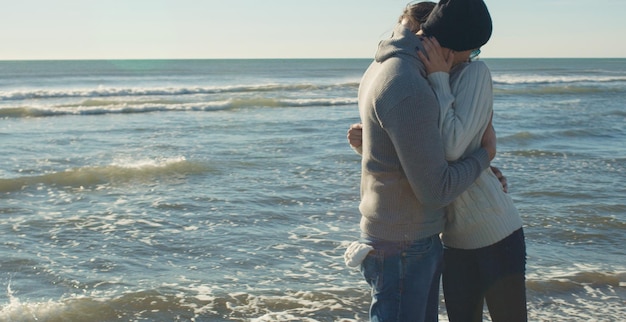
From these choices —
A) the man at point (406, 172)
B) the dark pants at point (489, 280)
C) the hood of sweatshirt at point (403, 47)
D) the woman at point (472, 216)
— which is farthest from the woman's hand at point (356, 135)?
the dark pants at point (489, 280)

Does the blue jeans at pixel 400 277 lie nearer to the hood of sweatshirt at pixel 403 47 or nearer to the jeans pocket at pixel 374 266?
the jeans pocket at pixel 374 266

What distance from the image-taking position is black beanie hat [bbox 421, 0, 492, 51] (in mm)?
2578

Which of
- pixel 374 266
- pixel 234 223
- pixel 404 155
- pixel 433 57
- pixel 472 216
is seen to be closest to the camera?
pixel 404 155

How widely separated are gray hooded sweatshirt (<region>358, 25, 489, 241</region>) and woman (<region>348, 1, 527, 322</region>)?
0.30 ft

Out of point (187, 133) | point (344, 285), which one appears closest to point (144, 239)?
point (344, 285)

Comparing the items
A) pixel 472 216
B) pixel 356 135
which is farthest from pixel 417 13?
pixel 472 216

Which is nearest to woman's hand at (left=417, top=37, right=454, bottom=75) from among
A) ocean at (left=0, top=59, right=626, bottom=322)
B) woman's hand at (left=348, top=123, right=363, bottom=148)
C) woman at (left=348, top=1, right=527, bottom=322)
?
woman at (left=348, top=1, right=527, bottom=322)

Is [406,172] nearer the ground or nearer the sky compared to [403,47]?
Result: nearer the ground

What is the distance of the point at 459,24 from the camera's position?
260 cm

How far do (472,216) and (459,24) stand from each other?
0.78 meters

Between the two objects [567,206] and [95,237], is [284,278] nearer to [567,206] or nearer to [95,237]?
[95,237]

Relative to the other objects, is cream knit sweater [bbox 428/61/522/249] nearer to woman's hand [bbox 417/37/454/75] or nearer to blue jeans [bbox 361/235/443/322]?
woman's hand [bbox 417/37/454/75]

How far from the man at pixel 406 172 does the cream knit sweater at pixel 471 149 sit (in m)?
0.08

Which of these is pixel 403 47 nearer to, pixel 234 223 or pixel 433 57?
pixel 433 57
